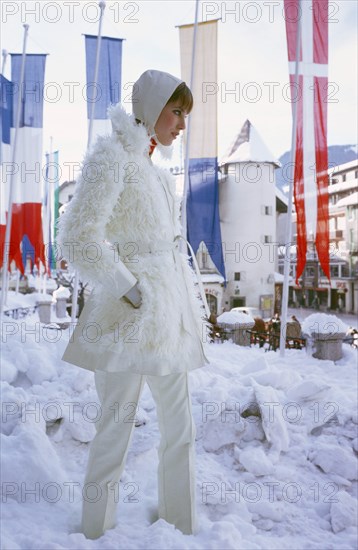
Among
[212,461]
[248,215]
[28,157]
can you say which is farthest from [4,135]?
[248,215]

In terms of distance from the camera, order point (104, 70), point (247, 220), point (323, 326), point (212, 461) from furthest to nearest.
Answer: point (247, 220) < point (104, 70) < point (323, 326) < point (212, 461)

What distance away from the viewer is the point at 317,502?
2.68 meters

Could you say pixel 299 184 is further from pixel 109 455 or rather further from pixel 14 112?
pixel 14 112

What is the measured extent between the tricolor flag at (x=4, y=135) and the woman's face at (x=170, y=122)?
8.66 metres

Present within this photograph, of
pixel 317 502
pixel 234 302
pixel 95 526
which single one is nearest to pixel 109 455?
pixel 95 526

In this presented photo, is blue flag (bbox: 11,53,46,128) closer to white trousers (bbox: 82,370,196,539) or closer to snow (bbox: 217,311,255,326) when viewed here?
snow (bbox: 217,311,255,326)

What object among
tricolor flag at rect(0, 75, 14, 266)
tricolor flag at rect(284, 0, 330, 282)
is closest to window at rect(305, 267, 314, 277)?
tricolor flag at rect(0, 75, 14, 266)

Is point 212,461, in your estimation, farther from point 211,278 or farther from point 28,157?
point 211,278

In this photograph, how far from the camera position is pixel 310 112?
645 cm

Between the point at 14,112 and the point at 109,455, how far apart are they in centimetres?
964

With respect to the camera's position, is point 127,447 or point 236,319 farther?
point 236,319

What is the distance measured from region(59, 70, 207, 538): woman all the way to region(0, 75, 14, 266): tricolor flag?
8716 millimetres

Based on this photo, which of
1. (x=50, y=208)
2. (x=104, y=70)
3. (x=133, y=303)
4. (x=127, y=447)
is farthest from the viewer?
(x=50, y=208)

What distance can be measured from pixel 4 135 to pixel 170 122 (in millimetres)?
8965
